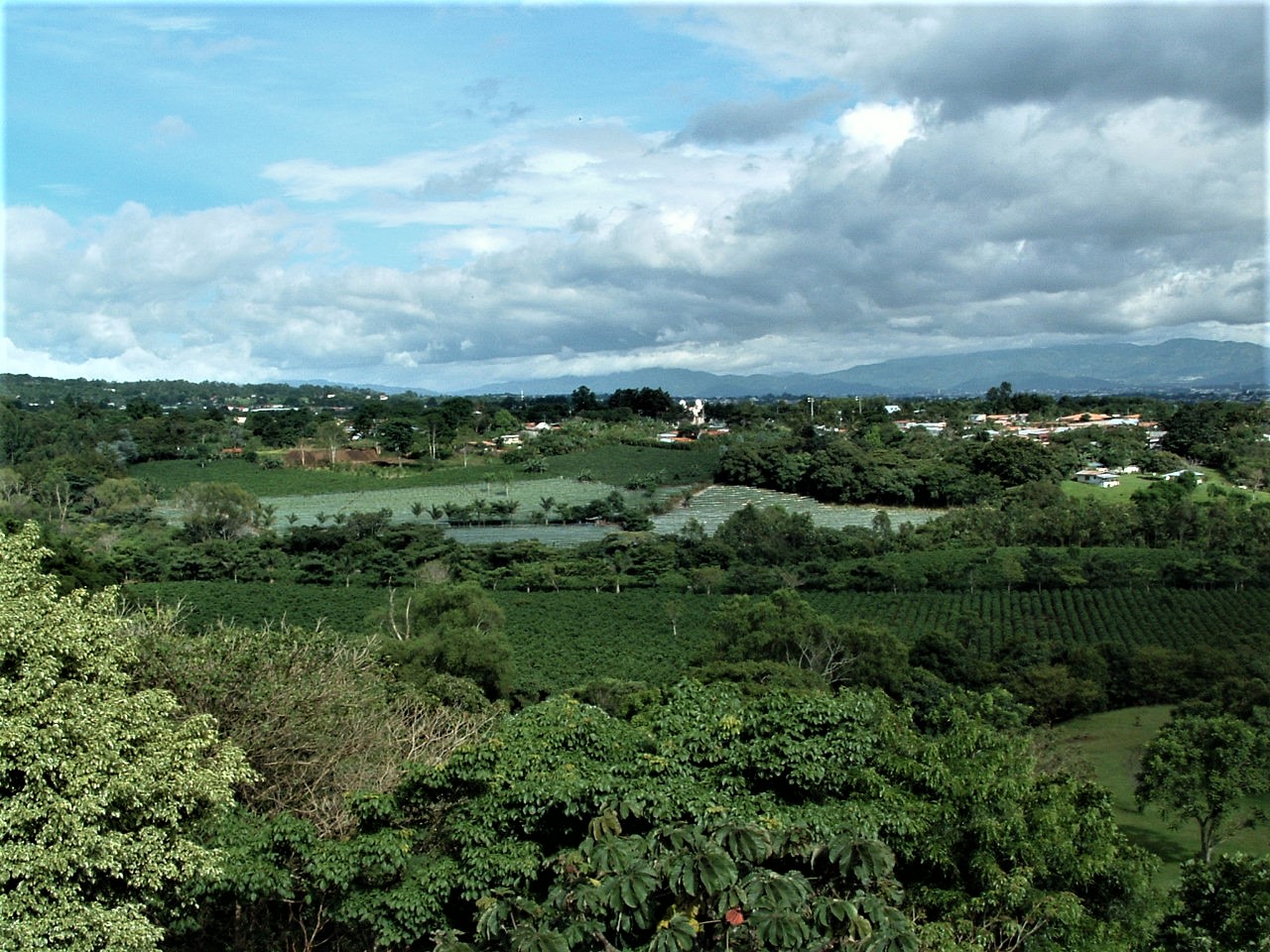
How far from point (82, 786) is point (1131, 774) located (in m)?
15.4

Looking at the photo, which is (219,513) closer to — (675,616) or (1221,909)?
(675,616)

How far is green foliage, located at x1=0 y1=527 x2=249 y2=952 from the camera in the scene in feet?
16.9

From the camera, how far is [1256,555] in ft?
106

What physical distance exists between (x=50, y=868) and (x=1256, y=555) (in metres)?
35.5

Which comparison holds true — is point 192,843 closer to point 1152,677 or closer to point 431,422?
point 1152,677

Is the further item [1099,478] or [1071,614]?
[1099,478]

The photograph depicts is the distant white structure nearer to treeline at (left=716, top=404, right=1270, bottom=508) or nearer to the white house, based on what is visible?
treeline at (left=716, top=404, right=1270, bottom=508)

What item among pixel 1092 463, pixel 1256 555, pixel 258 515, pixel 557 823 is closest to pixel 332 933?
pixel 557 823

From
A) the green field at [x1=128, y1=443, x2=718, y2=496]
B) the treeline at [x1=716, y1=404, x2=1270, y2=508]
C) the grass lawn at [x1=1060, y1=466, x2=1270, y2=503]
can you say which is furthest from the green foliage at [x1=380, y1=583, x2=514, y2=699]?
the green field at [x1=128, y1=443, x2=718, y2=496]

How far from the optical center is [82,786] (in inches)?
208

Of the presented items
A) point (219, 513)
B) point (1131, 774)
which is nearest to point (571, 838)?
point (1131, 774)

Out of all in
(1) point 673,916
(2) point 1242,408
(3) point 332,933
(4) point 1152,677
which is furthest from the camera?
(2) point 1242,408

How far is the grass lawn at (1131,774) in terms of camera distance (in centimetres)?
1247

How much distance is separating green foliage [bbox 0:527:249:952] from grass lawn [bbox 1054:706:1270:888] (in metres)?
8.41
